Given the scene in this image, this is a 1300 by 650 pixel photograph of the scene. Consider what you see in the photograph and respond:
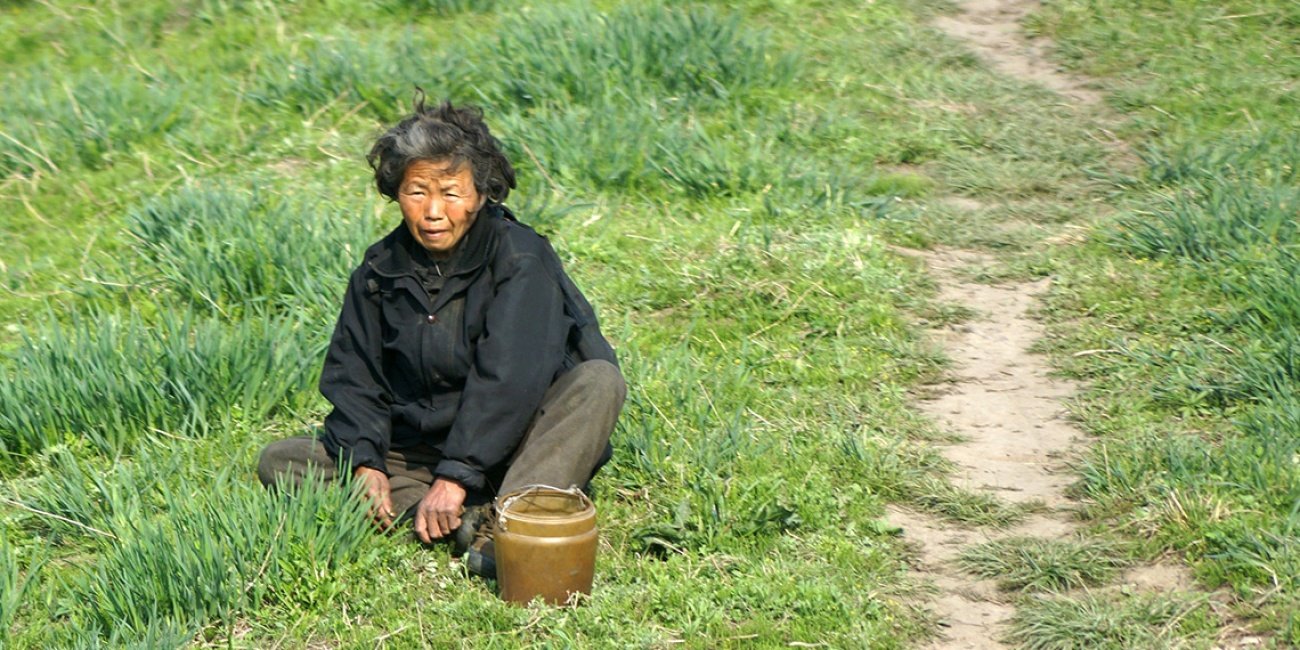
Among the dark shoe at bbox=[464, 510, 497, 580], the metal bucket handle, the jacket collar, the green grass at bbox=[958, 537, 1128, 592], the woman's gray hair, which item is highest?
the woman's gray hair

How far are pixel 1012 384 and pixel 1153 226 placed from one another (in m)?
1.27

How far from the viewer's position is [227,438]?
478 centimetres

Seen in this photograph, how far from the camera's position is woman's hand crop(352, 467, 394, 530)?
4.09m

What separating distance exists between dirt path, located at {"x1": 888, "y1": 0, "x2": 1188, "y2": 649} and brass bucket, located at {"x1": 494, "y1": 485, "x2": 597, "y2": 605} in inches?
36.1

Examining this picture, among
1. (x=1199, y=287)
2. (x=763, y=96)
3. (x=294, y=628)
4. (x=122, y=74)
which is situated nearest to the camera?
(x=294, y=628)

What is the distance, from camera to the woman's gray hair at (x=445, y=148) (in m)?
4.02

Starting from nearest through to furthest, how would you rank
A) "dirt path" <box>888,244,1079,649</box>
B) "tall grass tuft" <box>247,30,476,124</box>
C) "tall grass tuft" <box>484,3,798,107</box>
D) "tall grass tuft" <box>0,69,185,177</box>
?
"dirt path" <box>888,244,1079,649</box> → "tall grass tuft" <box>0,69,185,177</box> → "tall grass tuft" <box>484,3,798,107</box> → "tall grass tuft" <box>247,30,476,124</box>

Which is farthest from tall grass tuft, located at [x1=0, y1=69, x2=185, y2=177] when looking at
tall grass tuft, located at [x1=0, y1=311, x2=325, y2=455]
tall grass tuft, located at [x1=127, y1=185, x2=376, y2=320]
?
tall grass tuft, located at [x1=0, y1=311, x2=325, y2=455]

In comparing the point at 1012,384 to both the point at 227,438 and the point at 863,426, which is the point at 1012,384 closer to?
the point at 863,426

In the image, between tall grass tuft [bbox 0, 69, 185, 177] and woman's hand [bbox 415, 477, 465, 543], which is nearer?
woman's hand [bbox 415, 477, 465, 543]

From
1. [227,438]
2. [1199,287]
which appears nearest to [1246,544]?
[1199,287]

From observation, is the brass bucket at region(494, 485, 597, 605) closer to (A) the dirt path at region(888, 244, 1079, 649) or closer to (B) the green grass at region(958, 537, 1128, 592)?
(A) the dirt path at region(888, 244, 1079, 649)

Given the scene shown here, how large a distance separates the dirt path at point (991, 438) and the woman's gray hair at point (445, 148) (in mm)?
1508

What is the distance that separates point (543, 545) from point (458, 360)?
1.97 feet
